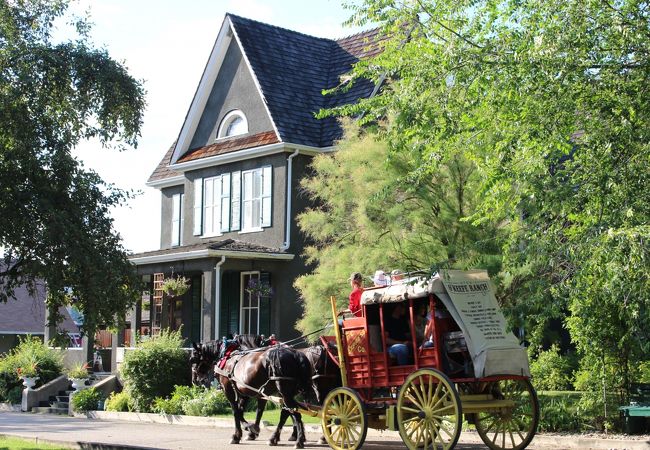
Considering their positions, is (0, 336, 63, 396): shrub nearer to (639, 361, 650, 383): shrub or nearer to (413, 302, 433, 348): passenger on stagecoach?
(413, 302, 433, 348): passenger on stagecoach

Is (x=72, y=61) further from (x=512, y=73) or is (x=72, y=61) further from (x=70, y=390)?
(x=70, y=390)

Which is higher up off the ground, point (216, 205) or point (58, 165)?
point (216, 205)

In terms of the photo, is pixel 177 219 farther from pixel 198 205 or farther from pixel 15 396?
pixel 15 396

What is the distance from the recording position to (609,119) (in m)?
12.5

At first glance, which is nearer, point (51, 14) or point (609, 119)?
point (609, 119)

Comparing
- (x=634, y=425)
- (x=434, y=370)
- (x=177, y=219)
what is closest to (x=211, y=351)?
(x=434, y=370)

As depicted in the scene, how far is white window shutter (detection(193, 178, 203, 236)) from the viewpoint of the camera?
32031 mm

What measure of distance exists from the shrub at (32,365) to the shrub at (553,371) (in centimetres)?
1635

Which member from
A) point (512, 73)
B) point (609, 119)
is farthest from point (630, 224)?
point (512, 73)

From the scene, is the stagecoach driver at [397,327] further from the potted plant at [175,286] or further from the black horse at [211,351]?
the potted plant at [175,286]

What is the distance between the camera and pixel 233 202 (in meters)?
30.7

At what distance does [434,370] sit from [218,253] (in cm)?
1529

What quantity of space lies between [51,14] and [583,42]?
8155mm

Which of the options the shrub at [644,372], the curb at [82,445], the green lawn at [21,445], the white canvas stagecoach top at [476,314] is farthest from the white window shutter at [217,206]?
the white canvas stagecoach top at [476,314]
